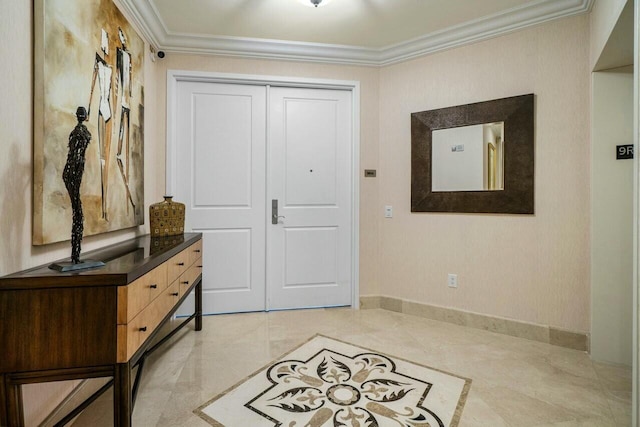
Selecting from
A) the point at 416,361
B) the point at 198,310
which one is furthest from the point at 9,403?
the point at 416,361

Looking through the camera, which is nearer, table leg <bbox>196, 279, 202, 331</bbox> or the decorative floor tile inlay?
the decorative floor tile inlay

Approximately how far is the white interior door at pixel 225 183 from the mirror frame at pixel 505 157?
155 cm

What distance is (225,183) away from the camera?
321cm

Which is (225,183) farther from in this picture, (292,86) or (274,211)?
(292,86)

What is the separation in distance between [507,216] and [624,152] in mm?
856

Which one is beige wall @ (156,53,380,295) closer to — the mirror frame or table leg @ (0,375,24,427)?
the mirror frame

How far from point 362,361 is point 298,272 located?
4.30 ft

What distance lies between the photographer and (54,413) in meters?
1.56

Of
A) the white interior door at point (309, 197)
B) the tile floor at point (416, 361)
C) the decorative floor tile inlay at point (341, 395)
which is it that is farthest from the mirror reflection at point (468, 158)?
the decorative floor tile inlay at point (341, 395)

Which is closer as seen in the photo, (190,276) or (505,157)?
(190,276)

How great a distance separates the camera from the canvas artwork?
1.45 m

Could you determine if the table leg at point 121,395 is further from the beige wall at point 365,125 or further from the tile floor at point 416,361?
the beige wall at point 365,125

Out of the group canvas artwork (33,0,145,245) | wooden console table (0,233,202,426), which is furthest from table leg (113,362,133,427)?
canvas artwork (33,0,145,245)

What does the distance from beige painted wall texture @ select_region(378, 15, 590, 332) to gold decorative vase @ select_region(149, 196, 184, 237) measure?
78.0 inches
